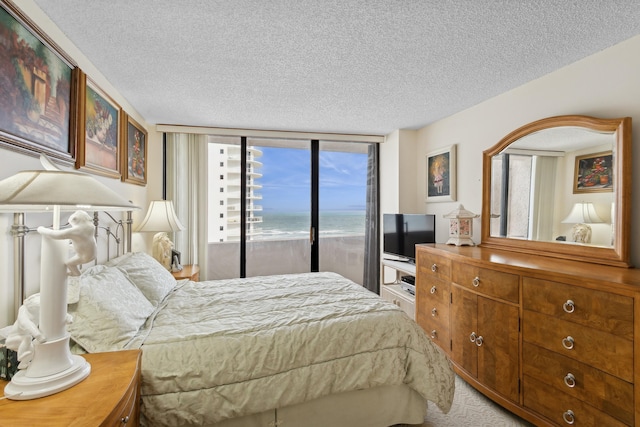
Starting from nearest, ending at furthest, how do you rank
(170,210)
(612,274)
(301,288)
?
(612,274) → (301,288) → (170,210)

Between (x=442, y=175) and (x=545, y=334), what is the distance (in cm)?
213

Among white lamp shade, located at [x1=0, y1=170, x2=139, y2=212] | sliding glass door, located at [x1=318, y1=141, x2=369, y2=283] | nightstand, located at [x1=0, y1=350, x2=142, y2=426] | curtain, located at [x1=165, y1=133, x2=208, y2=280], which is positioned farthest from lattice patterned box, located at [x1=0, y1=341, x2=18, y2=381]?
sliding glass door, located at [x1=318, y1=141, x2=369, y2=283]

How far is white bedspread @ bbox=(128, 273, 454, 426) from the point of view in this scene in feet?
4.53

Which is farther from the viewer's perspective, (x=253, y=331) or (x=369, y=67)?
(x=369, y=67)

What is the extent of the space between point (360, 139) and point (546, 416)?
345cm

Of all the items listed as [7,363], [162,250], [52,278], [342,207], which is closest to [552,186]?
[342,207]

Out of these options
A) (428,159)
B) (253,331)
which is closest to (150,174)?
(253,331)

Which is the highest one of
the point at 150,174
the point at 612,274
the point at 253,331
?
the point at 150,174

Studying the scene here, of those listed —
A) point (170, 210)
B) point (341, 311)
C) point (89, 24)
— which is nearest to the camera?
point (89, 24)

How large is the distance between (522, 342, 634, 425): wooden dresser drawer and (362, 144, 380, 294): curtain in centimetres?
266

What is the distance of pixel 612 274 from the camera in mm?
1574

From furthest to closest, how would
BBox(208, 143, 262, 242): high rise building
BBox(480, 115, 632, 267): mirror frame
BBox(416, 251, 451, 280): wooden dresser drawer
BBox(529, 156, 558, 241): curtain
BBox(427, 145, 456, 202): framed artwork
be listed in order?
BBox(208, 143, 262, 242): high rise building, BBox(427, 145, 456, 202): framed artwork, BBox(416, 251, 451, 280): wooden dresser drawer, BBox(529, 156, 558, 241): curtain, BBox(480, 115, 632, 267): mirror frame

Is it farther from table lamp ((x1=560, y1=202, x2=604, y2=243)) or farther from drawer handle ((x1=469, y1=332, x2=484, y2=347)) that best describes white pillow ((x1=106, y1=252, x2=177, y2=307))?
table lamp ((x1=560, y1=202, x2=604, y2=243))

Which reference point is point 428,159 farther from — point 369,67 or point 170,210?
point 170,210
